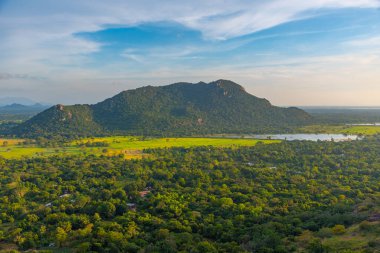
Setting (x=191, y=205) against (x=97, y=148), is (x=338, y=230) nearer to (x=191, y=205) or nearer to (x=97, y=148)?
(x=191, y=205)

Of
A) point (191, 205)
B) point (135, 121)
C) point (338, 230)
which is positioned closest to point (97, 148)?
point (135, 121)

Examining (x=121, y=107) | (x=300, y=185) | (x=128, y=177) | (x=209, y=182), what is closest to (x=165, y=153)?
(x=128, y=177)

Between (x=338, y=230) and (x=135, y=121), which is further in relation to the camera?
(x=135, y=121)

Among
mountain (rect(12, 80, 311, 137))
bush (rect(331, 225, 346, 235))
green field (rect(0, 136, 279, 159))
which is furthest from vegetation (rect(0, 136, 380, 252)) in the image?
mountain (rect(12, 80, 311, 137))

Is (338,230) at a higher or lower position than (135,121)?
lower

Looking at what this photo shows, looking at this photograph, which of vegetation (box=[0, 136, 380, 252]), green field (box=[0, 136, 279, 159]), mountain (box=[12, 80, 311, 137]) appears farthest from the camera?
mountain (box=[12, 80, 311, 137])

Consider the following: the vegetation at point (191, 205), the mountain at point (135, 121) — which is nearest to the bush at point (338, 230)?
the vegetation at point (191, 205)

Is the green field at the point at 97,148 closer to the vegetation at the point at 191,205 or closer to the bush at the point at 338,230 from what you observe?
the vegetation at the point at 191,205

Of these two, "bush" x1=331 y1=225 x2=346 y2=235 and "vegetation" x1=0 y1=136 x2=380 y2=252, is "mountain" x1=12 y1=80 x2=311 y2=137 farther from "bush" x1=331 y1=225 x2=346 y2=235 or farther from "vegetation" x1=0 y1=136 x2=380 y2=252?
"bush" x1=331 y1=225 x2=346 y2=235
